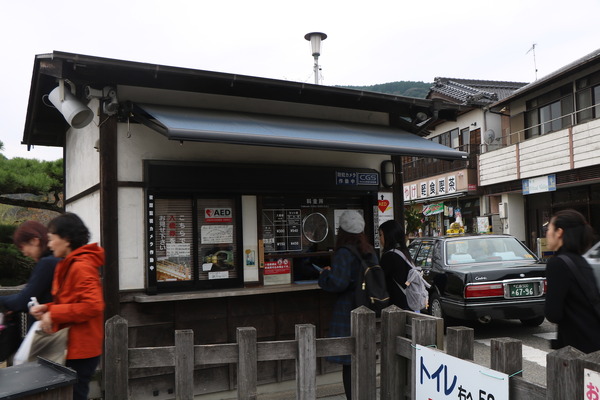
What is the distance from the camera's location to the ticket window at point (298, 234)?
6.25m

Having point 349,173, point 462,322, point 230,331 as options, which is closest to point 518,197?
point 462,322

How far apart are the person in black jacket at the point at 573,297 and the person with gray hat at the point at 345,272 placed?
164 cm

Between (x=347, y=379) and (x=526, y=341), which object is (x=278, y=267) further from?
(x=526, y=341)

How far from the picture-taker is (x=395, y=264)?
16.8ft

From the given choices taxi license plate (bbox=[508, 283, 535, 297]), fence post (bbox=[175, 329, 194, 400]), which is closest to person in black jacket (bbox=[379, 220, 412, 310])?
fence post (bbox=[175, 329, 194, 400])

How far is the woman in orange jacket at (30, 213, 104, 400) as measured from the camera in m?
3.27

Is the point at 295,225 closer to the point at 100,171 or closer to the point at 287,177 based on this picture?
the point at 287,177

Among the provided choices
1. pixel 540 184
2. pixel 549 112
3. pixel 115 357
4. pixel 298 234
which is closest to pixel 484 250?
pixel 298 234

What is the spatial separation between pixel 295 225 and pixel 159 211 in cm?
172

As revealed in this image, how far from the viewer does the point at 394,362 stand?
387 centimetres

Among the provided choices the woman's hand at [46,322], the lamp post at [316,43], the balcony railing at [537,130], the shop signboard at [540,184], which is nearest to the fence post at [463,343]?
the woman's hand at [46,322]

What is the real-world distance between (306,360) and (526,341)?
241 inches

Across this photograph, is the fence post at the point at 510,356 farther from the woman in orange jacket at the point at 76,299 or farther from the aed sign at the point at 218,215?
the aed sign at the point at 218,215

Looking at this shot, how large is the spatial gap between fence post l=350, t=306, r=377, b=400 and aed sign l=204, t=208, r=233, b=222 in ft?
8.09
